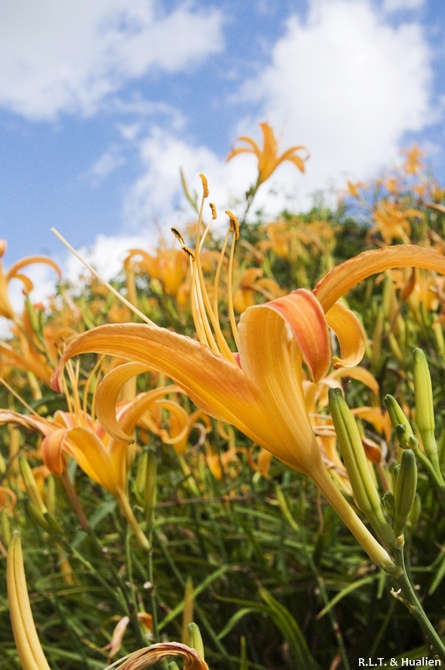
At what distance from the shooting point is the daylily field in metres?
0.61

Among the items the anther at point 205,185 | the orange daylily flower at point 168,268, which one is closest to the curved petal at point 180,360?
the anther at point 205,185

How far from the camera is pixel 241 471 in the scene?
2.38m

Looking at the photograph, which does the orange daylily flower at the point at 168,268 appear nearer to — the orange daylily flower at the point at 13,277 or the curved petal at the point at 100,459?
the orange daylily flower at the point at 13,277

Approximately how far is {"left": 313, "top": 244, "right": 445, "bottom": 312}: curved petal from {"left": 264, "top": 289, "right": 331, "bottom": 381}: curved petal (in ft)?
0.22

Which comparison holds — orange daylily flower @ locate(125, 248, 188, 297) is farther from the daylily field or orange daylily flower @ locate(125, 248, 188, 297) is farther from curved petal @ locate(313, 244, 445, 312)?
curved petal @ locate(313, 244, 445, 312)

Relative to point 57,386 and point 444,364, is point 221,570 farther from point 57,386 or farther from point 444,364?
point 57,386

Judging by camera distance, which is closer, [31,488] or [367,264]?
[367,264]

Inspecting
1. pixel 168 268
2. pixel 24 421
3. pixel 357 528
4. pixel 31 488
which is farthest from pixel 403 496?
pixel 168 268

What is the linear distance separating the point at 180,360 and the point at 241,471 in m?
1.84

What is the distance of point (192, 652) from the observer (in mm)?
578

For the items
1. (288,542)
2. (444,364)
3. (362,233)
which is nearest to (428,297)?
(444,364)

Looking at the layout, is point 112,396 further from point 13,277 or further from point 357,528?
point 13,277

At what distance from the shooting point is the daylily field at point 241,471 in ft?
2.01

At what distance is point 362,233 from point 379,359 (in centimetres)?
559
